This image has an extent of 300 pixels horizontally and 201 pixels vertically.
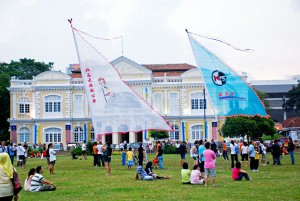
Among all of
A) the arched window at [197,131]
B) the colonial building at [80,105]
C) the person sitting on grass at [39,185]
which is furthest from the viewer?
the arched window at [197,131]

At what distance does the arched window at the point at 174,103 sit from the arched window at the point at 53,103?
527 inches

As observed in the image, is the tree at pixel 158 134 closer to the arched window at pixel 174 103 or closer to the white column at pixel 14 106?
the arched window at pixel 174 103

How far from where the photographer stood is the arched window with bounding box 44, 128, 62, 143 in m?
68.9

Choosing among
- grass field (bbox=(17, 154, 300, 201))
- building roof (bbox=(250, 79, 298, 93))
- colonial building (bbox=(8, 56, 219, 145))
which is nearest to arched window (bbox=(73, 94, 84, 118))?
colonial building (bbox=(8, 56, 219, 145))

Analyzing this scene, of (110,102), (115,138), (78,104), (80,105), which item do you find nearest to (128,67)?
(80,105)

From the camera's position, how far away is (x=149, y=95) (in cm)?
6856

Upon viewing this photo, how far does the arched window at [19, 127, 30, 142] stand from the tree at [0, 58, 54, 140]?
19.1ft

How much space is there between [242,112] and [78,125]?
51902 millimetres

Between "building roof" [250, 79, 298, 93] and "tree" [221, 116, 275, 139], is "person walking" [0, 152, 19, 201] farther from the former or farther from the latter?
"building roof" [250, 79, 298, 93]

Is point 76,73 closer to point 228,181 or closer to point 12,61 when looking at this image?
point 12,61

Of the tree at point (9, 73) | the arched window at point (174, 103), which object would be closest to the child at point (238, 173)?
the arched window at point (174, 103)

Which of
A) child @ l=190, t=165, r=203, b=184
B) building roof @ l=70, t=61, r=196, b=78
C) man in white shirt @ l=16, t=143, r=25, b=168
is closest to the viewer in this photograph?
child @ l=190, t=165, r=203, b=184

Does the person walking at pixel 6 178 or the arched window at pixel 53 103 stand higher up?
the arched window at pixel 53 103

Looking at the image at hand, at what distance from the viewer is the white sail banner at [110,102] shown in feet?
66.7
